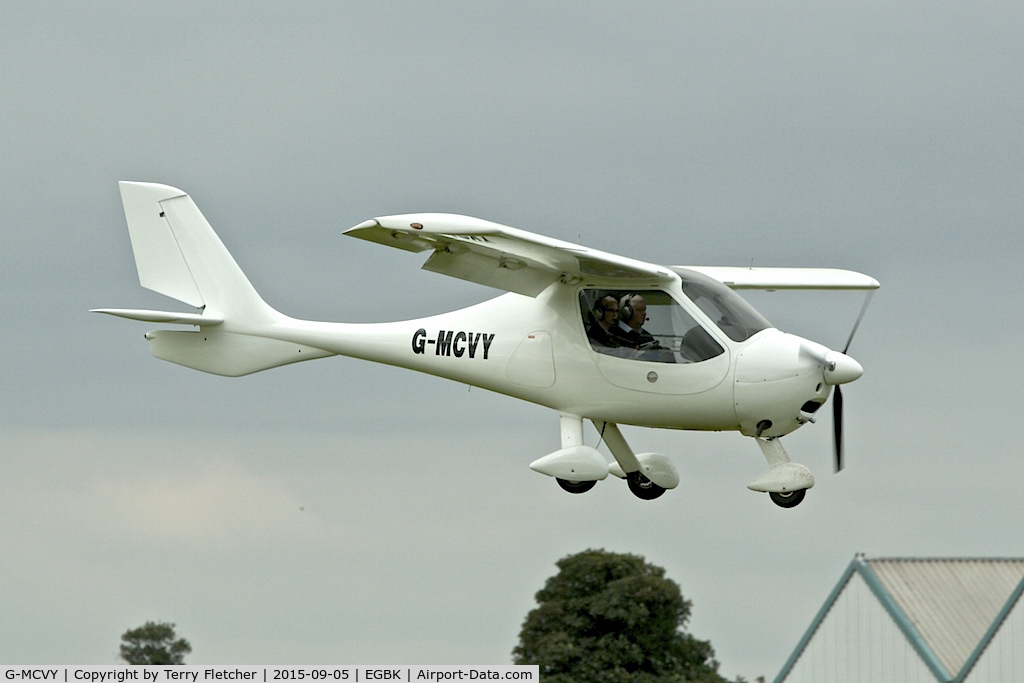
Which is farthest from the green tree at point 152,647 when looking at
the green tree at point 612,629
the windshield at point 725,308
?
the windshield at point 725,308

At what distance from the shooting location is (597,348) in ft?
85.1

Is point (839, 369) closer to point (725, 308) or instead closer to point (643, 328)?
point (725, 308)

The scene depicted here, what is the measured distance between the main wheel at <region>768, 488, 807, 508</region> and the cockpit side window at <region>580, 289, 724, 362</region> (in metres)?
2.09

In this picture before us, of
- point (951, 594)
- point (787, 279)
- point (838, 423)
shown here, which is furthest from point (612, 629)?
point (838, 423)

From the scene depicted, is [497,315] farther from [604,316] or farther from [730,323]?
[730,323]

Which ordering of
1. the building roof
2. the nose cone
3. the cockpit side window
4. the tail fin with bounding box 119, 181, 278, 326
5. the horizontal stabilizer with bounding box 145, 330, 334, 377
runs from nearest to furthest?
the nose cone
the cockpit side window
the horizontal stabilizer with bounding box 145, 330, 334, 377
the tail fin with bounding box 119, 181, 278, 326
the building roof

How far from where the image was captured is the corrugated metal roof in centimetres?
5422

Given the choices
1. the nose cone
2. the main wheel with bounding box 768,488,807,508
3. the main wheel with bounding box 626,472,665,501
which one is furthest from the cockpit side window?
the main wheel with bounding box 626,472,665,501

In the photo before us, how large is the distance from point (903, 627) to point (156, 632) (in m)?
26.0

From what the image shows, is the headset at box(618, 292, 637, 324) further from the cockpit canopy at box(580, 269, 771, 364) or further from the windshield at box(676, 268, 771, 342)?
the windshield at box(676, 268, 771, 342)

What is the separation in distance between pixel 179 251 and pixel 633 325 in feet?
24.9

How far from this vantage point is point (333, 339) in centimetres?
2808

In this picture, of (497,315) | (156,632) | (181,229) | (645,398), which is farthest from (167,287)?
(156,632)

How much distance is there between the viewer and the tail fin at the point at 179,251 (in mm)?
29203
